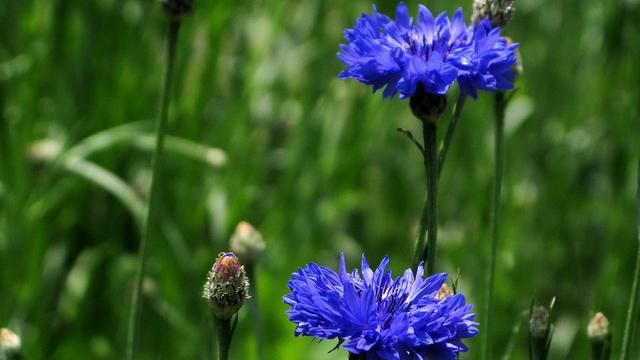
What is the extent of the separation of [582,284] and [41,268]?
1370 millimetres

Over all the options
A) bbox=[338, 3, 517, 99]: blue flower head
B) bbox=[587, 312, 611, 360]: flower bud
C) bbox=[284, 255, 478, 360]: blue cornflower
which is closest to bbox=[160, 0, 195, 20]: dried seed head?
bbox=[338, 3, 517, 99]: blue flower head

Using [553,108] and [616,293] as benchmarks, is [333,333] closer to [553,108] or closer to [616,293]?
[616,293]

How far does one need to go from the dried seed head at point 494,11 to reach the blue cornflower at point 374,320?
47 cm

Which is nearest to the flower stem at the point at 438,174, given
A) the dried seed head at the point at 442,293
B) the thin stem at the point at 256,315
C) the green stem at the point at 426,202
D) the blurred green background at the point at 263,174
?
the green stem at the point at 426,202

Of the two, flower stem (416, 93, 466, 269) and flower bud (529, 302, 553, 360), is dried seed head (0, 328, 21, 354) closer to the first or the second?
flower stem (416, 93, 466, 269)

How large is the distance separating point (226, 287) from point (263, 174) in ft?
5.09

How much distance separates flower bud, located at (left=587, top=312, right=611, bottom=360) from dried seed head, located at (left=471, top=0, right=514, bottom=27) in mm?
400

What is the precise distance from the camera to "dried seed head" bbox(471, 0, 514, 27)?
133 cm

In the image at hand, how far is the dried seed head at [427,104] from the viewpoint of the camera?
1.15 meters

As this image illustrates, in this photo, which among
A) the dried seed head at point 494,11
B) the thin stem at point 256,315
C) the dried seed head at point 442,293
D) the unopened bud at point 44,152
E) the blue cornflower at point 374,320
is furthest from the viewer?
the unopened bud at point 44,152

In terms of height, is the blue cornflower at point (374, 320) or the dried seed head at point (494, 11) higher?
the dried seed head at point (494, 11)

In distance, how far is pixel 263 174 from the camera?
266 centimetres

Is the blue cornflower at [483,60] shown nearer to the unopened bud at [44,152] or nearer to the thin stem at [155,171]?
the thin stem at [155,171]

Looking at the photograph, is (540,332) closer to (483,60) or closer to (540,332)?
(540,332)
